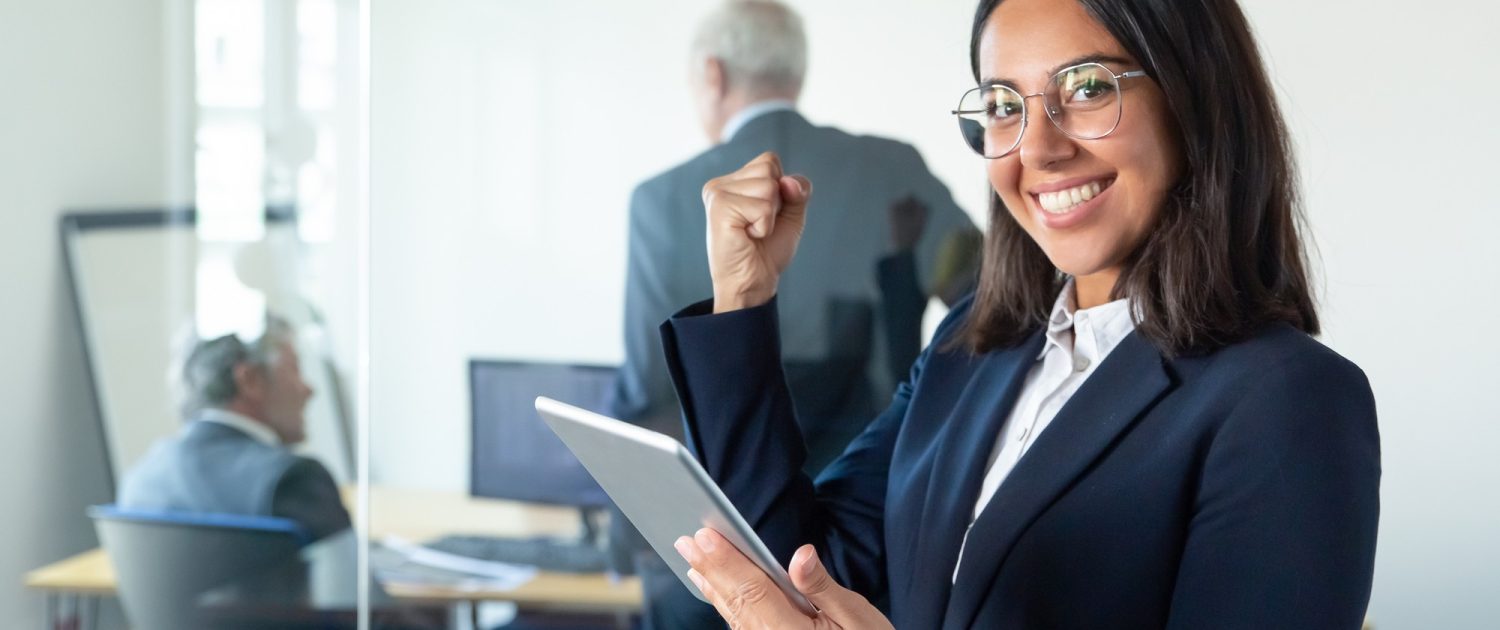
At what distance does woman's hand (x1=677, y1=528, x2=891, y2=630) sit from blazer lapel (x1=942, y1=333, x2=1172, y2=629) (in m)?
0.16

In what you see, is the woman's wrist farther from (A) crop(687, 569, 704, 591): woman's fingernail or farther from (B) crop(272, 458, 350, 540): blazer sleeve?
(B) crop(272, 458, 350, 540): blazer sleeve

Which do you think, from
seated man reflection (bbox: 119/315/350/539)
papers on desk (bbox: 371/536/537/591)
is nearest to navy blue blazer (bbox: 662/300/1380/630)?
papers on desk (bbox: 371/536/537/591)

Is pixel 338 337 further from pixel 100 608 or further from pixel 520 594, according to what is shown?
pixel 100 608

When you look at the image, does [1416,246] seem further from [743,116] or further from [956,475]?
[956,475]

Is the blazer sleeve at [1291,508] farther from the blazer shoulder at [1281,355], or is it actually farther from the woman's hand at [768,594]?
the woman's hand at [768,594]

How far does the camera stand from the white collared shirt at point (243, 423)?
3.20 m

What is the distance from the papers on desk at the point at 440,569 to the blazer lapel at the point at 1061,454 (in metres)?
1.97

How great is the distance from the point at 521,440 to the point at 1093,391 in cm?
193

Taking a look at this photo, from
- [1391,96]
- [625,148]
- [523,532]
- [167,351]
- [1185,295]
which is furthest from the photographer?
[167,351]

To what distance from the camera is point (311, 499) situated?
10.4 ft

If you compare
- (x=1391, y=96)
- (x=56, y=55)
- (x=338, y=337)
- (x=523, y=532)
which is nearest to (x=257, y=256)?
(x=338, y=337)

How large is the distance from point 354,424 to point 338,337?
0.65 feet

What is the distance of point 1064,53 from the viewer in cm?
121

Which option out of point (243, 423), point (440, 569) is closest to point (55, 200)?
point (243, 423)
